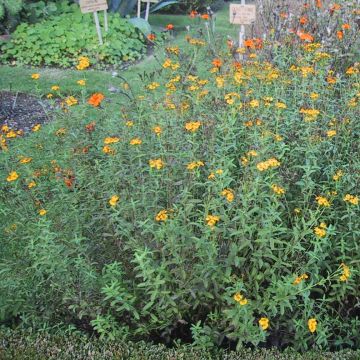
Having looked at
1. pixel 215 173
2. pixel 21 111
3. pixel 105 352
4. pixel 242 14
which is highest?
pixel 215 173

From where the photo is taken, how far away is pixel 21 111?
5.84 m

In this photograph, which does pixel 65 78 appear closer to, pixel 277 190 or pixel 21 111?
pixel 21 111

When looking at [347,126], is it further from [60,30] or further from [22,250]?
[60,30]

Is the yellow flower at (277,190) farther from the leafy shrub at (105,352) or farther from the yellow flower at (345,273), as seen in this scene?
the leafy shrub at (105,352)

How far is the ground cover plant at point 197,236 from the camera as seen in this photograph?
2348 mm

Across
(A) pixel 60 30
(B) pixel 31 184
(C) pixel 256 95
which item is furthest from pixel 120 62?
(B) pixel 31 184

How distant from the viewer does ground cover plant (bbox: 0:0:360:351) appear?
2.35 meters

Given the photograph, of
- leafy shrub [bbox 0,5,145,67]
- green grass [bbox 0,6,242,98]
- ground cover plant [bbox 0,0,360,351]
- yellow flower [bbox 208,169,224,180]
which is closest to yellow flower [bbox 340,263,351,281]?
ground cover plant [bbox 0,0,360,351]

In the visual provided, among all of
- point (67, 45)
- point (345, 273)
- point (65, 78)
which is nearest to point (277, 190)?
point (345, 273)

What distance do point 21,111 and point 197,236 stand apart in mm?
3877

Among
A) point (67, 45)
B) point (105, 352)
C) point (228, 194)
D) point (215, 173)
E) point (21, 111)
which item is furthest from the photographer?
point (67, 45)

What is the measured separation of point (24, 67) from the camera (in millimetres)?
7363

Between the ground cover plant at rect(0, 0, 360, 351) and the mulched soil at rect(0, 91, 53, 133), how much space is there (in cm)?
255

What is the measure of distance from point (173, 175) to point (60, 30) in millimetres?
5745
